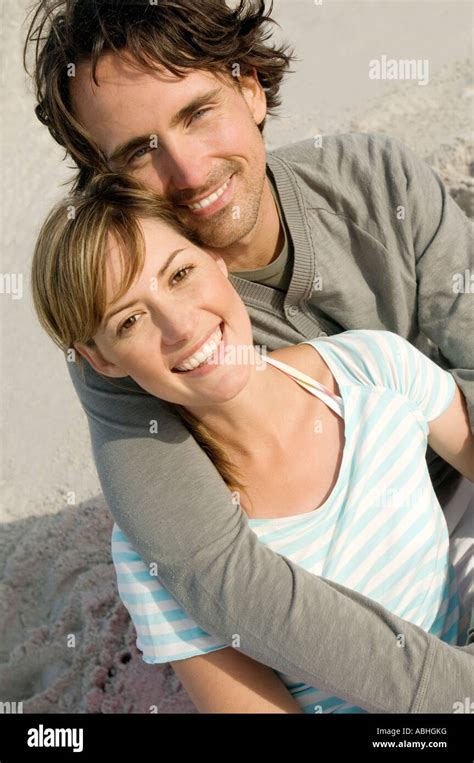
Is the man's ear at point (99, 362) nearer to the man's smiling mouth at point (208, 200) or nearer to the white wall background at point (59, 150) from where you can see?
the man's smiling mouth at point (208, 200)

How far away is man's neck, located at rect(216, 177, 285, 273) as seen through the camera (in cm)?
257

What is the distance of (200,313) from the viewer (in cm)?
198

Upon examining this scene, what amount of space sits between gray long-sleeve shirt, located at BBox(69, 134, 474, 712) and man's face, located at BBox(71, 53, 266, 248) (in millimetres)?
152

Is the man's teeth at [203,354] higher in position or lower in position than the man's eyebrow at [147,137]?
lower

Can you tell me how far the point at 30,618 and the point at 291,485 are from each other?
1.58m

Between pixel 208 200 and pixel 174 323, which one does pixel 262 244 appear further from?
pixel 174 323

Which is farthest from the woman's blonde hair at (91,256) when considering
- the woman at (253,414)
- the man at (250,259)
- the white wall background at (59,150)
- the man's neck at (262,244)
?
the white wall background at (59,150)

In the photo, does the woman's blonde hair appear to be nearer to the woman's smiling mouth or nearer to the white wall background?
the woman's smiling mouth

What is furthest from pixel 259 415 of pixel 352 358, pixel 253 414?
pixel 352 358

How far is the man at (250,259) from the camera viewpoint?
74.8 inches

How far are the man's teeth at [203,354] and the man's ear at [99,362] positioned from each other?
180 millimetres

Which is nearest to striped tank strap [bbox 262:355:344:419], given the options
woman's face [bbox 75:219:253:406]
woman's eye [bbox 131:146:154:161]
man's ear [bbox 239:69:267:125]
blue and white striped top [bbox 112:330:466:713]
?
blue and white striped top [bbox 112:330:466:713]

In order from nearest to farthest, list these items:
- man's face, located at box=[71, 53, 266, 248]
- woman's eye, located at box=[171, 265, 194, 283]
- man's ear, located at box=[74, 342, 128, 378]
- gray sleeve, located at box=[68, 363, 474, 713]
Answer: gray sleeve, located at box=[68, 363, 474, 713] < woman's eye, located at box=[171, 265, 194, 283] < man's ear, located at box=[74, 342, 128, 378] < man's face, located at box=[71, 53, 266, 248]
